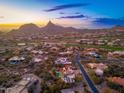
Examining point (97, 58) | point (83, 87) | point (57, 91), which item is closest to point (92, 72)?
point (83, 87)

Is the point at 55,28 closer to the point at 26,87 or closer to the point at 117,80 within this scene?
the point at 117,80

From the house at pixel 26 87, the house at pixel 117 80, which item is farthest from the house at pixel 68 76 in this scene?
the house at pixel 117 80

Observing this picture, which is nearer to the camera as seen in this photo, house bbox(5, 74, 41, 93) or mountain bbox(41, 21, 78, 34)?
house bbox(5, 74, 41, 93)

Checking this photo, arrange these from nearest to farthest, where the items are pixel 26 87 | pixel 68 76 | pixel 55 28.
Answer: pixel 26 87 < pixel 68 76 < pixel 55 28

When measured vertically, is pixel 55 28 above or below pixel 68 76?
below

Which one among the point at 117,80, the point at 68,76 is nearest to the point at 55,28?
the point at 68,76

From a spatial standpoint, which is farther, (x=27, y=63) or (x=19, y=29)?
(x=19, y=29)

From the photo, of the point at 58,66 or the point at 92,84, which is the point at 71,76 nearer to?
the point at 92,84

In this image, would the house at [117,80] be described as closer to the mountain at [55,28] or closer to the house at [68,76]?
the house at [68,76]

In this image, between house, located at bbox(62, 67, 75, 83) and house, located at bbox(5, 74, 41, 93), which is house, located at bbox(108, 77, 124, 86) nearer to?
house, located at bbox(62, 67, 75, 83)

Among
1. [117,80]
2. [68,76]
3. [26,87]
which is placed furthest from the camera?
[68,76]

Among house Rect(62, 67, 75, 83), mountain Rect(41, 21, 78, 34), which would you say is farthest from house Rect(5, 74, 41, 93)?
mountain Rect(41, 21, 78, 34)
